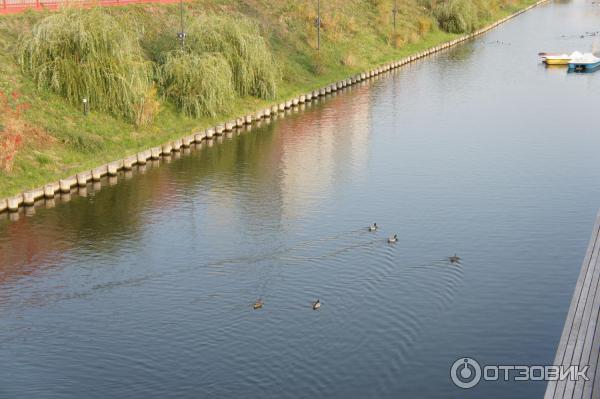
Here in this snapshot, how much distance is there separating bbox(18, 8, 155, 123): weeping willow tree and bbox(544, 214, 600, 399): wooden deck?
34240mm

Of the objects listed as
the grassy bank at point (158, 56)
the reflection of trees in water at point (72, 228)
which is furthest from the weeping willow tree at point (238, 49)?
the reflection of trees in water at point (72, 228)

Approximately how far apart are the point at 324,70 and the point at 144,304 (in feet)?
180

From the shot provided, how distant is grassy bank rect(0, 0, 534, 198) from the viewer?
5294 cm

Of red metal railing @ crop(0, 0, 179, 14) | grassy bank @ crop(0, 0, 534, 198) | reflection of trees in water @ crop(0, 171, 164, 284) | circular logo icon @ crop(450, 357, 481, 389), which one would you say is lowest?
Answer: circular logo icon @ crop(450, 357, 481, 389)

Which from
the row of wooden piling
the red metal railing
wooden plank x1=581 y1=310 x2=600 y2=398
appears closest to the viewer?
wooden plank x1=581 y1=310 x2=600 y2=398

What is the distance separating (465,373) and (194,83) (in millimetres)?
40145

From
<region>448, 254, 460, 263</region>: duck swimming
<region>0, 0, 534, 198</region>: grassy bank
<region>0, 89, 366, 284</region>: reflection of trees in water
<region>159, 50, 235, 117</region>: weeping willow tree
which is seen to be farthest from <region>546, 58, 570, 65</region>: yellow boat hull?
<region>448, 254, 460, 263</region>: duck swimming

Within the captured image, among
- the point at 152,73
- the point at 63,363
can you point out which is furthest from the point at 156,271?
the point at 152,73

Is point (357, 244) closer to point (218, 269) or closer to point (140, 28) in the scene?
point (218, 269)

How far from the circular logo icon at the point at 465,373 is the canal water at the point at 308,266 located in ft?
1.25

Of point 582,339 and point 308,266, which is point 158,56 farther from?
point 582,339

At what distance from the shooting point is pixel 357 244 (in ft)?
140

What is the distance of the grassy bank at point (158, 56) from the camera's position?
52938mm
